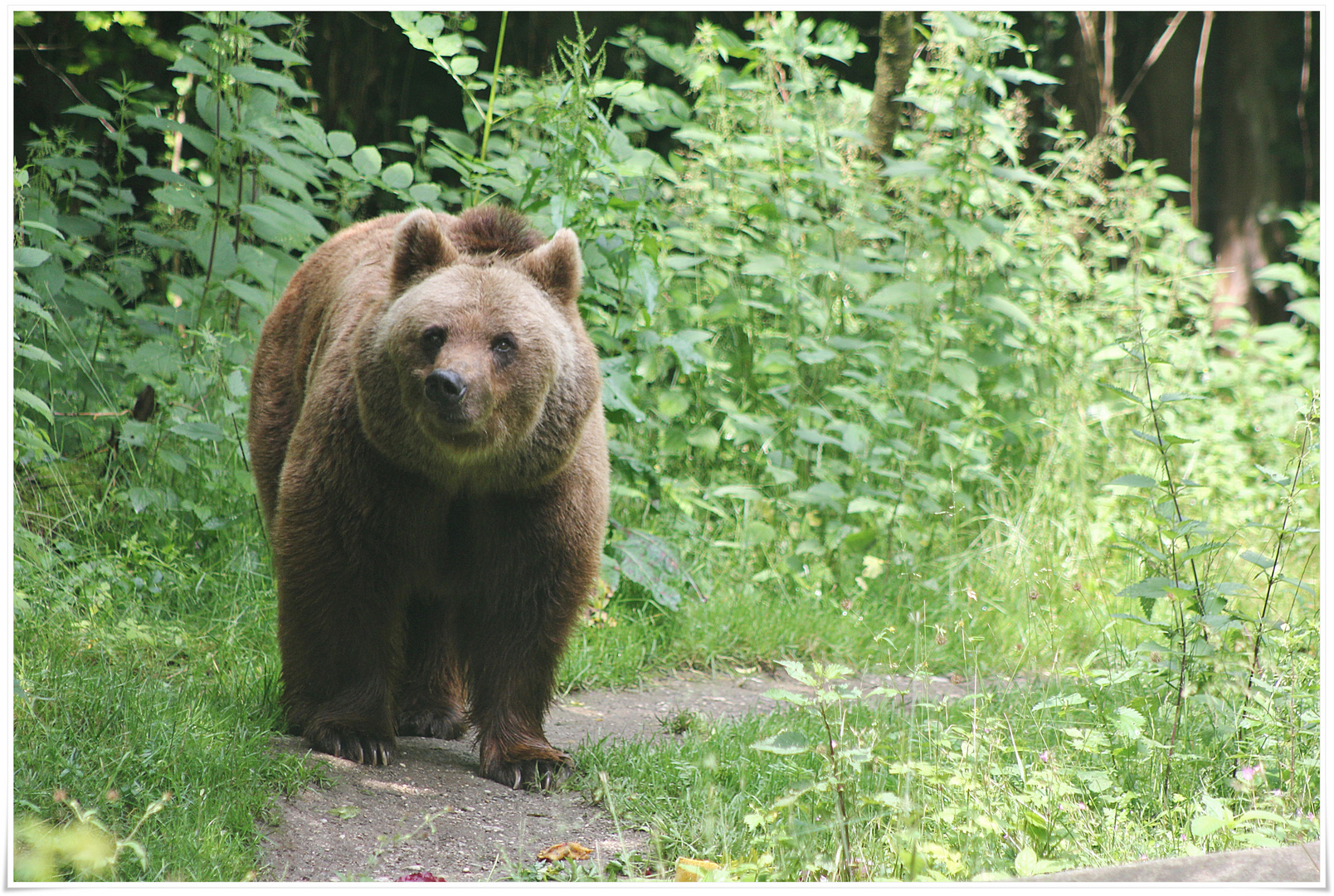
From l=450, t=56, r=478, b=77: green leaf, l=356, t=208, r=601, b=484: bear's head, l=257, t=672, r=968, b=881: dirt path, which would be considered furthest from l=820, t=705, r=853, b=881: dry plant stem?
l=450, t=56, r=478, b=77: green leaf

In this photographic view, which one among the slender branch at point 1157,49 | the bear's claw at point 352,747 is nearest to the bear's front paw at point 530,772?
the bear's claw at point 352,747

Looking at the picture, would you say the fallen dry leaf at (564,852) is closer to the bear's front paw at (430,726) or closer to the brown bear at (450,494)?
the brown bear at (450,494)

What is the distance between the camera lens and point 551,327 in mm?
3639

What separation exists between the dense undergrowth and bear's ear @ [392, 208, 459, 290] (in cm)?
129

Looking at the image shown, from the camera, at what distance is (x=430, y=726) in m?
4.30

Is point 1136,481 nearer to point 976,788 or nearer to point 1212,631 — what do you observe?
point 1212,631

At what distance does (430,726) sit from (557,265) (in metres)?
1.80

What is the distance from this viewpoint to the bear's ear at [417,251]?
12.1ft

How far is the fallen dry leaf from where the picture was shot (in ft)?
10.0

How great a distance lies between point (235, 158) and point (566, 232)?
2730 millimetres

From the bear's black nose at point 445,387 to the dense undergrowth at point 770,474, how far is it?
1157 mm

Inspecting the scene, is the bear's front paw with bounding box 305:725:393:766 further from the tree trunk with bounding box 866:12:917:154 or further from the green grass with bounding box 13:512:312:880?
the tree trunk with bounding box 866:12:917:154

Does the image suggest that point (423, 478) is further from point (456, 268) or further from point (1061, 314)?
point (1061, 314)

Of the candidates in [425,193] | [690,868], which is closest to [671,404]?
[425,193]
